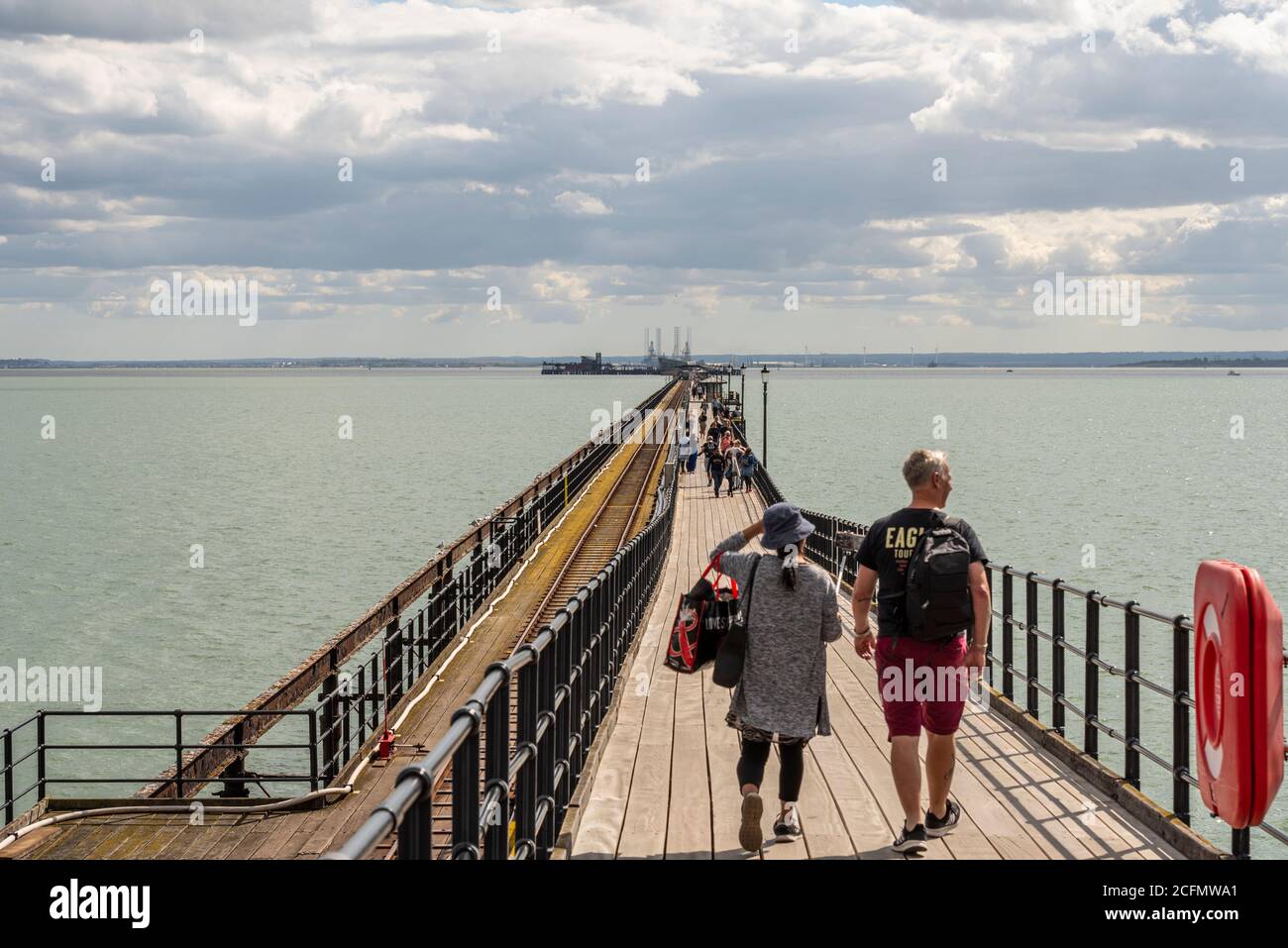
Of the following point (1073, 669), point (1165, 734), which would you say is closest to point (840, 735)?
point (1165, 734)

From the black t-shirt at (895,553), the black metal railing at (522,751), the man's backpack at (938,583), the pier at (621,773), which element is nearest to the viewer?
the black metal railing at (522,751)

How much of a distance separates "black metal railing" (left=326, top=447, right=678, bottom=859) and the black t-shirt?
1.64 meters

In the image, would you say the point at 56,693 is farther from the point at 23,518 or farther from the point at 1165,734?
the point at 23,518

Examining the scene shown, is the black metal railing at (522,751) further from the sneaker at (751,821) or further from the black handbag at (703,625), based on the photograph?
the sneaker at (751,821)

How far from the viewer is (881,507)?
67312 mm

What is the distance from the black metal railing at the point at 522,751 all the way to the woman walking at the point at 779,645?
99 centimetres

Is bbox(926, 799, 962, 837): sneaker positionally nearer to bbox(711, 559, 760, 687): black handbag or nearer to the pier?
the pier

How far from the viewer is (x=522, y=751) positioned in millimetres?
5988

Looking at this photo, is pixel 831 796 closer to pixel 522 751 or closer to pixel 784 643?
pixel 784 643

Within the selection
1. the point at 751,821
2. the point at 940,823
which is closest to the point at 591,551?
the point at 940,823

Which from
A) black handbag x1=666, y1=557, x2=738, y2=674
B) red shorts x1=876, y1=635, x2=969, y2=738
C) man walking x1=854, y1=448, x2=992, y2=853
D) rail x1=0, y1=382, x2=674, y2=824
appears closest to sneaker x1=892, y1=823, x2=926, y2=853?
man walking x1=854, y1=448, x2=992, y2=853

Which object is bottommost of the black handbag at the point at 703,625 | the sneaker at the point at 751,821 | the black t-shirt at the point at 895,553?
the sneaker at the point at 751,821

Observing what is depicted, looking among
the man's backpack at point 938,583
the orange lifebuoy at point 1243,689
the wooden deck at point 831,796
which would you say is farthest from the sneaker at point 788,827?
the orange lifebuoy at point 1243,689

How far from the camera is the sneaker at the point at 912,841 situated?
674 centimetres
